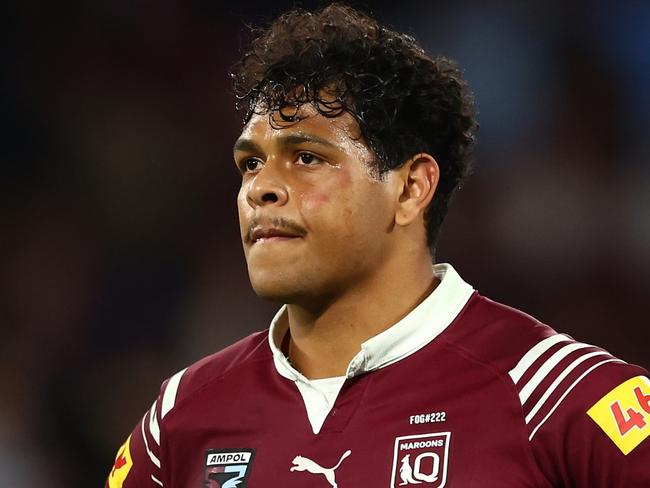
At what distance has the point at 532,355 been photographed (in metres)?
2.05

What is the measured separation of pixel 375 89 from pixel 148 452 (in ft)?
3.17

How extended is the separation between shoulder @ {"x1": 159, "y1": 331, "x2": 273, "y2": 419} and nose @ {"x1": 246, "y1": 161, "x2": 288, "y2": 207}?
0.39 m

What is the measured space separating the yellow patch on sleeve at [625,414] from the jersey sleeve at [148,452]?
3.25 ft

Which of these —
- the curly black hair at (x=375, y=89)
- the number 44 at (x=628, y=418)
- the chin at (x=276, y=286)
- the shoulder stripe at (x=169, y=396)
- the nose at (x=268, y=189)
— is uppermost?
the curly black hair at (x=375, y=89)

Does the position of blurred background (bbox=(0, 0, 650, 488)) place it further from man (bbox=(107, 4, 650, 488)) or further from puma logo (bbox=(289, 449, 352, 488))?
puma logo (bbox=(289, 449, 352, 488))

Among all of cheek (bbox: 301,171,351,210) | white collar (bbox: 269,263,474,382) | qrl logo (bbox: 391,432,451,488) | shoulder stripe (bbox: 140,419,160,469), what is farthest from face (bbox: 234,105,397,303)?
shoulder stripe (bbox: 140,419,160,469)

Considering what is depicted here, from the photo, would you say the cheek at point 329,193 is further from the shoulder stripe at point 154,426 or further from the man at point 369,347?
the shoulder stripe at point 154,426

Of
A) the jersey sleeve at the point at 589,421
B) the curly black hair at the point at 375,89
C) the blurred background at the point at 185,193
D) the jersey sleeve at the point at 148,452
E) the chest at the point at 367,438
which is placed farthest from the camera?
the blurred background at the point at 185,193

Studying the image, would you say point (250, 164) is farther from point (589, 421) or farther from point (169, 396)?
point (589, 421)

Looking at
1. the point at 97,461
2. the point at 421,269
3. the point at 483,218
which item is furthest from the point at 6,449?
the point at 421,269

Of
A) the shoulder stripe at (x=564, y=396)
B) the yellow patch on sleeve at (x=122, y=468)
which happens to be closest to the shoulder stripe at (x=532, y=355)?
the shoulder stripe at (x=564, y=396)

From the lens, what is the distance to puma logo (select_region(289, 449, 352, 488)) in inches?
80.2

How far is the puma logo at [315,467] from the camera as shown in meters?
2.04

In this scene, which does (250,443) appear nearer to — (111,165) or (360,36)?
(360,36)
